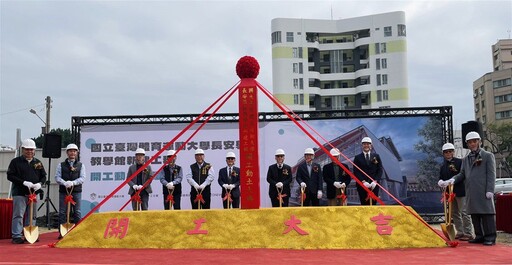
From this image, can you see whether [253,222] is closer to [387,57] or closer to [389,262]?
[389,262]

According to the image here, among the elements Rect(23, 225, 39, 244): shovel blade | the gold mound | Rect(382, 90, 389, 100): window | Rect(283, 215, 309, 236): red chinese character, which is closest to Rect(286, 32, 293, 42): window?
Rect(382, 90, 389, 100): window

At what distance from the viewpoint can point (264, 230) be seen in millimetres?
4543

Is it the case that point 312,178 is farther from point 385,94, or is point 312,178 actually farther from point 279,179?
point 385,94

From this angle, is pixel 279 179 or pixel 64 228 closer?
pixel 64 228

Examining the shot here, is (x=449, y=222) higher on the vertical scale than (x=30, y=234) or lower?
higher

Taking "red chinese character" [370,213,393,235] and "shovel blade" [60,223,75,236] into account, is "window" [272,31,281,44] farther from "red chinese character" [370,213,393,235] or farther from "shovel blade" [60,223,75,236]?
"red chinese character" [370,213,393,235]

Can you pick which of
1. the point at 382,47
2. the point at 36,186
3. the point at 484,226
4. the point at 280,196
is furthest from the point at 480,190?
the point at 382,47

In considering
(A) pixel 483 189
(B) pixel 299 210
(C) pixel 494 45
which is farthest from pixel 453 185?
(C) pixel 494 45

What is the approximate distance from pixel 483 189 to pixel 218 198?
16.4 feet

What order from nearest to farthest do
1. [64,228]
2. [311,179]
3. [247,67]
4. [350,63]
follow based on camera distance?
[247,67]
[64,228]
[311,179]
[350,63]

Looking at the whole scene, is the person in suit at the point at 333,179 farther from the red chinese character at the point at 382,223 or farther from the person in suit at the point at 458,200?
the red chinese character at the point at 382,223

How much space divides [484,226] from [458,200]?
0.77 m

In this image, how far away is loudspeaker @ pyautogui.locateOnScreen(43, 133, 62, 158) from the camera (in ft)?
26.7

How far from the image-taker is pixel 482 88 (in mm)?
37531
